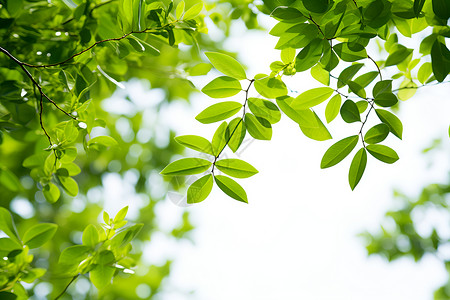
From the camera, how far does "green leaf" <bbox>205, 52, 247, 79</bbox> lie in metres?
0.63

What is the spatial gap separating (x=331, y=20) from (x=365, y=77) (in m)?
0.15

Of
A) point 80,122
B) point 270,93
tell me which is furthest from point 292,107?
point 80,122

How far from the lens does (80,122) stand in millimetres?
695

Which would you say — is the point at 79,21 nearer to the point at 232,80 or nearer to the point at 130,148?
the point at 232,80

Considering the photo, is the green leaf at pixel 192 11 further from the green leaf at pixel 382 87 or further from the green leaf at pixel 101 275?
the green leaf at pixel 101 275

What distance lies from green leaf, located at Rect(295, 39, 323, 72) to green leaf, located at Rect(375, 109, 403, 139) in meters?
0.16

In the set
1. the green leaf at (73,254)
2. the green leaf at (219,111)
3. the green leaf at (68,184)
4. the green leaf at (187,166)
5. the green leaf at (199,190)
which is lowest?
the green leaf at (73,254)

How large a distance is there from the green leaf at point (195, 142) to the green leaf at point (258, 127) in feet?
0.28

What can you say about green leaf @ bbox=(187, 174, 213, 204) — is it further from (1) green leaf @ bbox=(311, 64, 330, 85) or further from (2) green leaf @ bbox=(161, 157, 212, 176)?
(1) green leaf @ bbox=(311, 64, 330, 85)

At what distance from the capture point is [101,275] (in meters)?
0.77

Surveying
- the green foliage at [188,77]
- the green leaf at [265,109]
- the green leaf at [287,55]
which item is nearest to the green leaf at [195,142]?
the green foliage at [188,77]

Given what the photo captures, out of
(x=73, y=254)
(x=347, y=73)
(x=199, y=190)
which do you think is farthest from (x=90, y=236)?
(x=347, y=73)

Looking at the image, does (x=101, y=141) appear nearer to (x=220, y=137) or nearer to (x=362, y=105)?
(x=220, y=137)

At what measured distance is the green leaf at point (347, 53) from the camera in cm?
62
